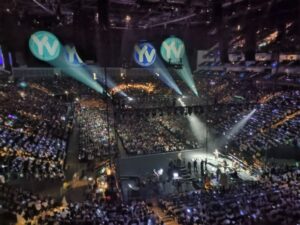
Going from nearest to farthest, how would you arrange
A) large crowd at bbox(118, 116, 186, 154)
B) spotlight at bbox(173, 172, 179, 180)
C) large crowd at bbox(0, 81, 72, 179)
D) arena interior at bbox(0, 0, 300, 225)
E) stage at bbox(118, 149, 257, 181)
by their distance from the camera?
arena interior at bbox(0, 0, 300, 225) < large crowd at bbox(0, 81, 72, 179) < spotlight at bbox(173, 172, 179, 180) < stage at bbox(118, 149, 257, 181) < large crowd at bbox(118, 116, 186, 154)

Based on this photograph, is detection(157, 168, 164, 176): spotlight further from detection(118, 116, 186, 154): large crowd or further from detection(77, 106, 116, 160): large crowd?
detection(77, 106, 116, 160): large crowd

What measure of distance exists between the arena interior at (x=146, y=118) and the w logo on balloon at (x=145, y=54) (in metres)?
0.02

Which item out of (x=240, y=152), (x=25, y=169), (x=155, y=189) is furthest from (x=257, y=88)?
(x=25, y=169)

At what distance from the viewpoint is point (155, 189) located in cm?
1433

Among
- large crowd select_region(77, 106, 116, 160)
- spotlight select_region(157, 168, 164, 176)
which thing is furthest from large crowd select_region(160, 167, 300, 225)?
large crowd select_region(77, 106, 116, 160)

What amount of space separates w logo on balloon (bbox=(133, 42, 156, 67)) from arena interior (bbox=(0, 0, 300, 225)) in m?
0.02

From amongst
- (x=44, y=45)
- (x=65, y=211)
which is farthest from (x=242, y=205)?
(x=44, y=45)

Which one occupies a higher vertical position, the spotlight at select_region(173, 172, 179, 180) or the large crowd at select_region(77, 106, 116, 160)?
the large crowd at select_region(77, 106, 116, 160)

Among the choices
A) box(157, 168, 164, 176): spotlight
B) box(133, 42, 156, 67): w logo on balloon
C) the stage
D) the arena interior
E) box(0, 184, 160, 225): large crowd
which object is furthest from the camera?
the stage

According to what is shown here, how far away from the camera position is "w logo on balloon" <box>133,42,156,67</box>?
6.40 metres

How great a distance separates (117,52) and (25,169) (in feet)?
30.9

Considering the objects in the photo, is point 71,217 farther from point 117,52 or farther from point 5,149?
point 5,149

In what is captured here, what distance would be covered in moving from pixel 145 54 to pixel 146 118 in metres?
19.3

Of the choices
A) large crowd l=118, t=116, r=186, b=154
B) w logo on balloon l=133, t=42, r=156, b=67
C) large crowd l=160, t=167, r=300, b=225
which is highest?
w logo on balloon l=133, t=42, r=156, b=67
